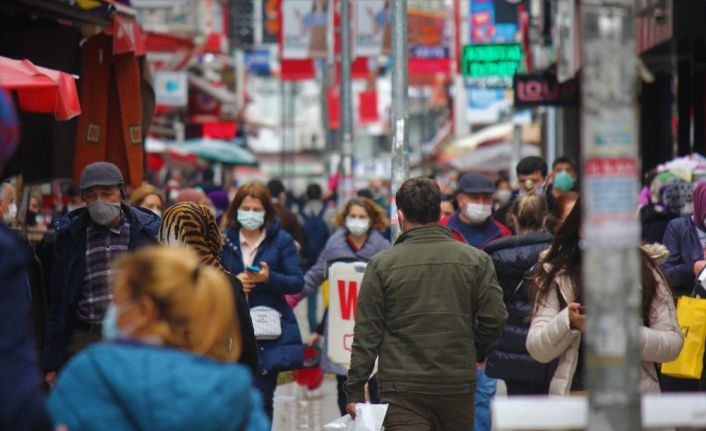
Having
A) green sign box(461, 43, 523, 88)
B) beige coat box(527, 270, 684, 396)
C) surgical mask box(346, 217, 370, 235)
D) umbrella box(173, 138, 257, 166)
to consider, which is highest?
green sign box(461, 43, 523, 88)

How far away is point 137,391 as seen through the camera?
3924 mm

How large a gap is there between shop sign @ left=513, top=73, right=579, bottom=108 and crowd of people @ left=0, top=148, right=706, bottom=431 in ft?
17.4

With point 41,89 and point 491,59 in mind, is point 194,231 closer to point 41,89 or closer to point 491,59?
point 41,89

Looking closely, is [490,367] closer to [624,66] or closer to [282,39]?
[624,66]

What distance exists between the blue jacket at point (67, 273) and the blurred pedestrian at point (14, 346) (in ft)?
9.73

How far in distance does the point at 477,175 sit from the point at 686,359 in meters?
3.15

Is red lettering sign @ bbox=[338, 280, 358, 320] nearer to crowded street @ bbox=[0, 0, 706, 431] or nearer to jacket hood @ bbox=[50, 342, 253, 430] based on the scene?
crowded street @ bbox=[0, 0, 706, 431]

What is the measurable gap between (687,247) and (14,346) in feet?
20.3

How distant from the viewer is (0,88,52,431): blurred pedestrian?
4.02 m

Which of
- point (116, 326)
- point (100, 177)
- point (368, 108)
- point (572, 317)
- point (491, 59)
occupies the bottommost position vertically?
point (572, 317)

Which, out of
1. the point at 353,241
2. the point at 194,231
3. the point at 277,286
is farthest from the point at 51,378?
the point at 353,241

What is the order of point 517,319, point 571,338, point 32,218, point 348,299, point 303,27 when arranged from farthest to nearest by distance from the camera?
point 303,27 → point 32,218 → point 348,299 → point 517,319 → point 571,338

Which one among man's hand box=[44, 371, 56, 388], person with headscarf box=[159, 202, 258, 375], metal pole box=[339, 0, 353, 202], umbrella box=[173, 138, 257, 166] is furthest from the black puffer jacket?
umbrella box=[173, 138, 257, 166]

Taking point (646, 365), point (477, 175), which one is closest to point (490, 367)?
point (646, 365)
